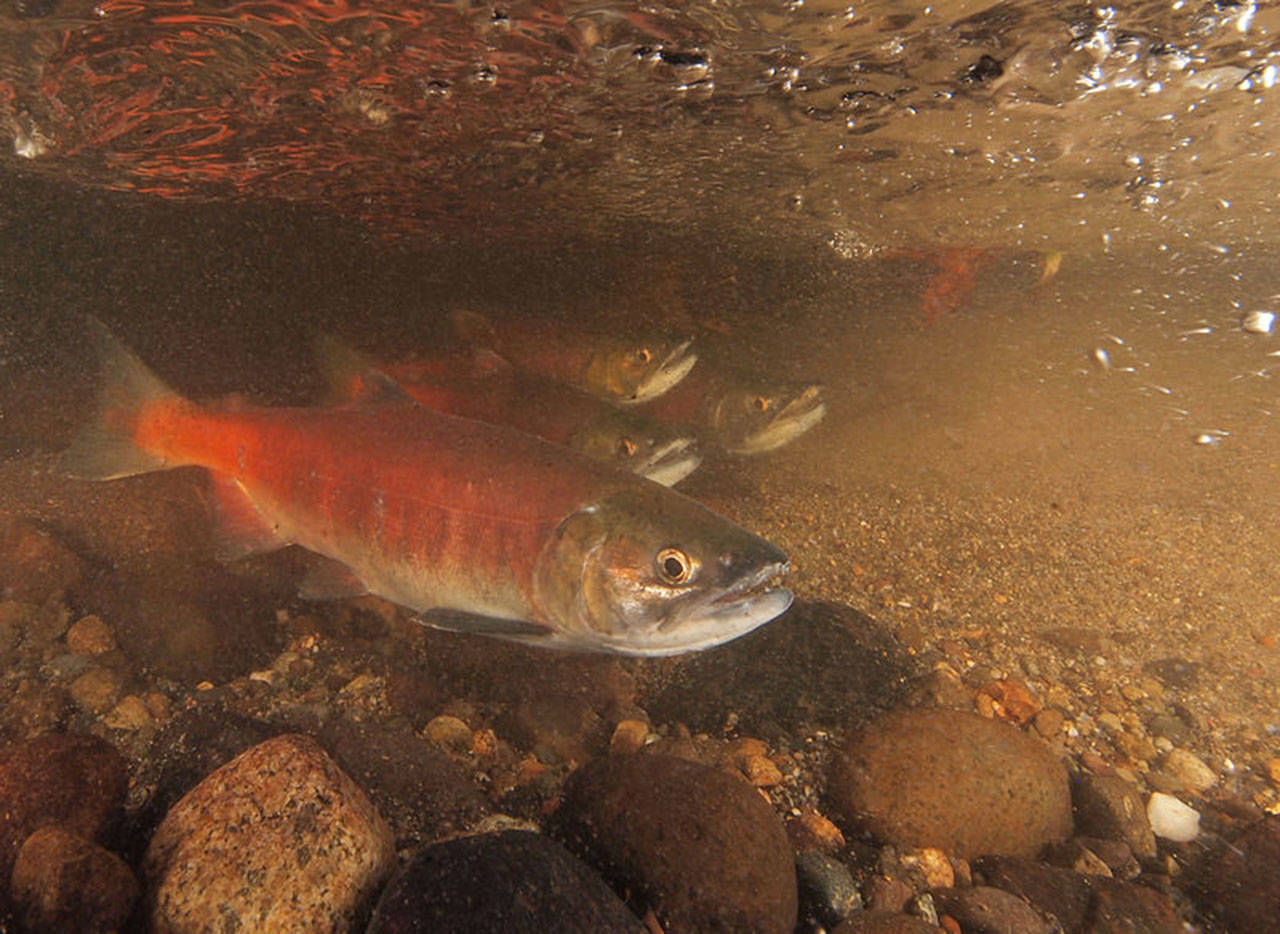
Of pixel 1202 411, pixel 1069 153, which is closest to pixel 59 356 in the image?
pixel 1069 153

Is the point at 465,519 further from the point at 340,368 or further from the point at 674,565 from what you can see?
the point at 340,368

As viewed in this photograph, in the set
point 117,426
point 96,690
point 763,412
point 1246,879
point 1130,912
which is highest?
point 117,426

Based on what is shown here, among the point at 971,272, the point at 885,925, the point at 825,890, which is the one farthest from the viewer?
the point at 971,272

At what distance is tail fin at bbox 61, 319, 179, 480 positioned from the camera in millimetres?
3906

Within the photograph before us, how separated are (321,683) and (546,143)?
541 cm

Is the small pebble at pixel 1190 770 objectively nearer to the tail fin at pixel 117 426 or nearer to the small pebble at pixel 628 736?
the small pebble at pixel 628 736

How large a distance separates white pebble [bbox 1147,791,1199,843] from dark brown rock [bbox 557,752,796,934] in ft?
7.01

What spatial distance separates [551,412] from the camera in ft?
18.0

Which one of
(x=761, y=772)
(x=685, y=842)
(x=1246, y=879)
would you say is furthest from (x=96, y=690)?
(x=1246, y=879)

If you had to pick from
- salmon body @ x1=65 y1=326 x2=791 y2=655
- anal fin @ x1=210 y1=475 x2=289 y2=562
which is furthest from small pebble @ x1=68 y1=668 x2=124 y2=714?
salmon body @ x1=65 y1=326 x2=791 y2=655

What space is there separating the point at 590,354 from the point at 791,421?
88.6 inches

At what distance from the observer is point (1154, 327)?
77.3 ft

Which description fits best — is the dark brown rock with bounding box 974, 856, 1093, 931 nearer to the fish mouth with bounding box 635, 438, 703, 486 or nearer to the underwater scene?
the underwater scene

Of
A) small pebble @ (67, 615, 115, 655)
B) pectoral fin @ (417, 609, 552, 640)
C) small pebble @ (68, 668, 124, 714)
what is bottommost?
small pebble @ (67, 615, 115, 655)
